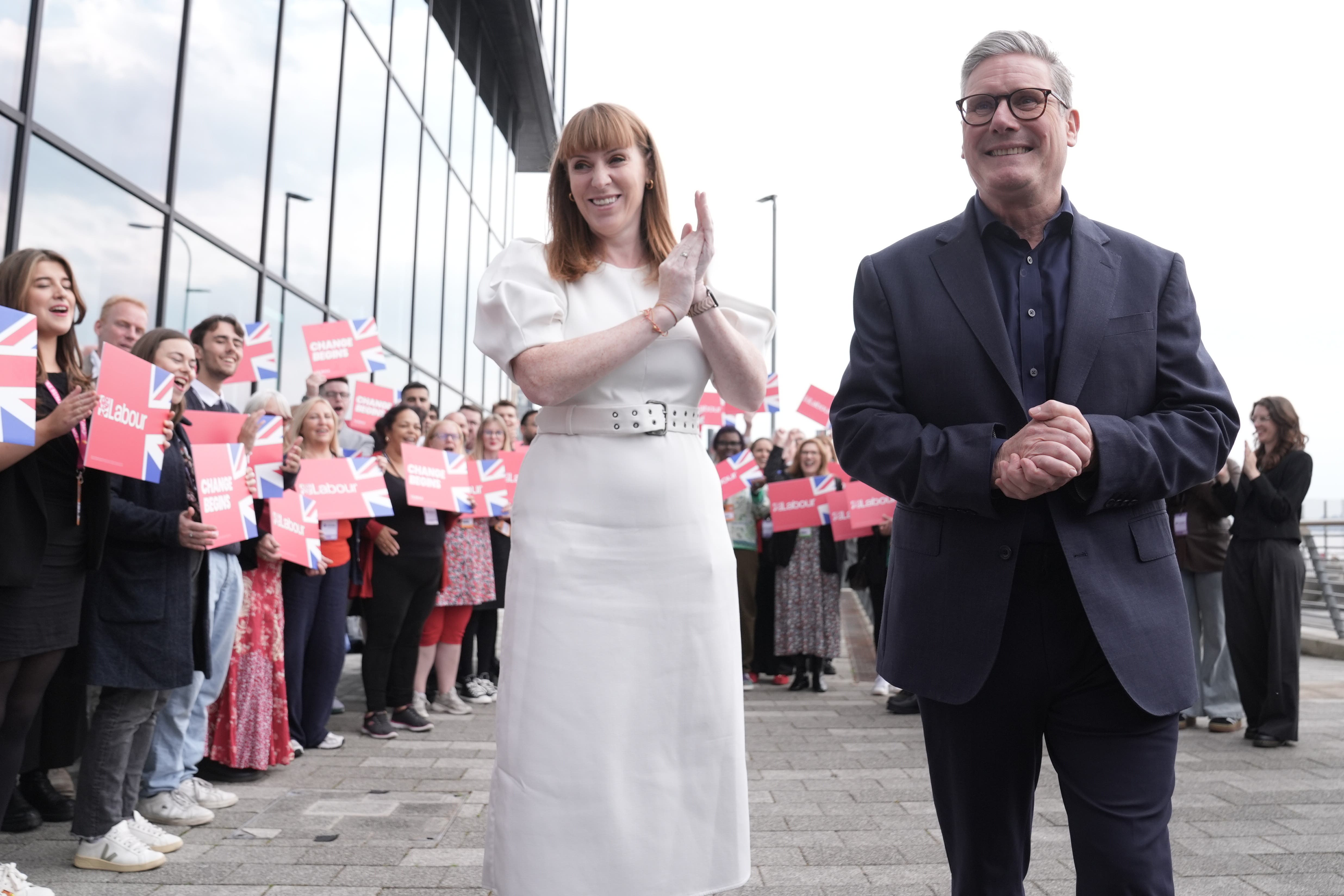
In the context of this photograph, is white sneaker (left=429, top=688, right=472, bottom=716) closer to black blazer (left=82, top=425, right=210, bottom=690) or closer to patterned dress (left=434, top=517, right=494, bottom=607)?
patterned dress (left=434, top=517, right=494, bottom=607)

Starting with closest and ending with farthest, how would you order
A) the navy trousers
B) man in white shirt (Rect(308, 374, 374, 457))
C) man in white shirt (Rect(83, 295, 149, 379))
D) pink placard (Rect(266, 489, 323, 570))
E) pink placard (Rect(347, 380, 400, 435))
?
man in white shirt (Rect(83, 295, 149, 379)) < pink placard (Rect(266, 489, 323, 570)) < the navy trousers < man in white shirt (Rect(308, 374, 374, 457)) < pink placard (Rect(347, 380, 400, 435))

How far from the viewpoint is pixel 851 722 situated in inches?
307

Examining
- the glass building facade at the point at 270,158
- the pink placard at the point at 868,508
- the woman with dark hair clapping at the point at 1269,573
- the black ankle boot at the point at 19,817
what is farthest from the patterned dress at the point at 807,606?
the black ankle boot at the point at 19,817

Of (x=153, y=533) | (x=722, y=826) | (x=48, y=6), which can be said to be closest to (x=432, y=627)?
(x=153, y=533)

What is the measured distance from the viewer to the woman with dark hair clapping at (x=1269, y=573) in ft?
22.3

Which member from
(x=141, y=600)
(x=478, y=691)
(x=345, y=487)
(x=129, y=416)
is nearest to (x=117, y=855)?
(x=141, y=600)

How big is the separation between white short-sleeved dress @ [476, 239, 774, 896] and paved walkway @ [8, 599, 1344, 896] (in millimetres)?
89

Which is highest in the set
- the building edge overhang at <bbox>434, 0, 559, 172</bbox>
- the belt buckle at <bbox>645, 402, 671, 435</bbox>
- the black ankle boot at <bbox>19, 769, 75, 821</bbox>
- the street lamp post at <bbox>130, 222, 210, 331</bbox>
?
the building edge overhang at <bbox>434, 0, 559, 172</bbox>

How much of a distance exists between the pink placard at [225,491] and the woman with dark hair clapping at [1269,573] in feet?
19.5

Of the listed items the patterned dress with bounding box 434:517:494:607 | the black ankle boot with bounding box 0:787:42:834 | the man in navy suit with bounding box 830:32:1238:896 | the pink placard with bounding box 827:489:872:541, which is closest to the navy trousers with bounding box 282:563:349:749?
the patterned dress with bounding box 434:517:494:607

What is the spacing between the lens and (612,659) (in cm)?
235

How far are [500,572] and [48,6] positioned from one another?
5.05 m

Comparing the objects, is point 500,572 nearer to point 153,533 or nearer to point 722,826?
point 153,533

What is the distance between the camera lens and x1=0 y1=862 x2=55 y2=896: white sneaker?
3.39 meters
